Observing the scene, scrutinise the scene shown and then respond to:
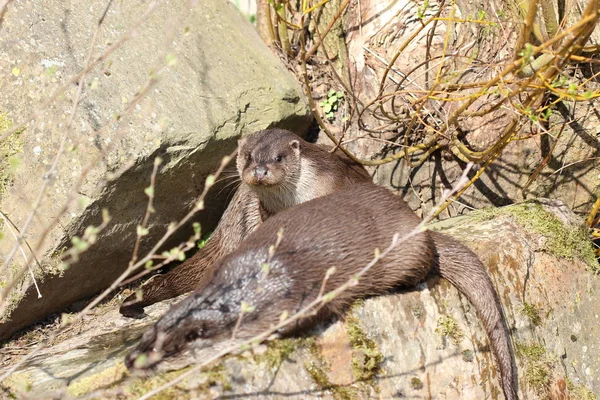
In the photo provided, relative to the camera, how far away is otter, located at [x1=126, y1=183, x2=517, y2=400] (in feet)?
7.16

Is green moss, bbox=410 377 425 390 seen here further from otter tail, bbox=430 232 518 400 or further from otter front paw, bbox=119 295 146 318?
otter front paw, bbox=119 295 146 318

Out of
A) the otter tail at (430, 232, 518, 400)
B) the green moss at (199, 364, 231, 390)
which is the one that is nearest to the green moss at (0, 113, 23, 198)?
the green moss at (199, 364, 231, 390)

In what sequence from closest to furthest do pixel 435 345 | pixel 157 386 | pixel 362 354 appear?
pixel 157 386 → pixel 362 354 → pixel 435 345

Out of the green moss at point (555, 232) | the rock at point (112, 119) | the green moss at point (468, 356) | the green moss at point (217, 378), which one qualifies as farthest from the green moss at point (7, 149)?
the green moss at point (555, 232)

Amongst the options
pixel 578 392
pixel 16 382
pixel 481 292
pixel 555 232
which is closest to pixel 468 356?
pixel 481 292

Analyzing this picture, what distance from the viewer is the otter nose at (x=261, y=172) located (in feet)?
10.0

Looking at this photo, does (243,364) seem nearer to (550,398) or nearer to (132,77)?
(550,398)

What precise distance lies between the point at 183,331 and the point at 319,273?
0.49 metres

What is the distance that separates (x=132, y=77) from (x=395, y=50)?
52.4 inches

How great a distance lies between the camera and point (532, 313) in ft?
9.11

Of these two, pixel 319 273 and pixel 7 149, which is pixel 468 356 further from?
pixel 7 149

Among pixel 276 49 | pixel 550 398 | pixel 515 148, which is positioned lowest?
pixel 550 398

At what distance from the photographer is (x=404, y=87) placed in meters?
3.56

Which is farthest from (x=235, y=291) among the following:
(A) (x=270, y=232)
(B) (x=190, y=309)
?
(A) (x=270, y=232)
